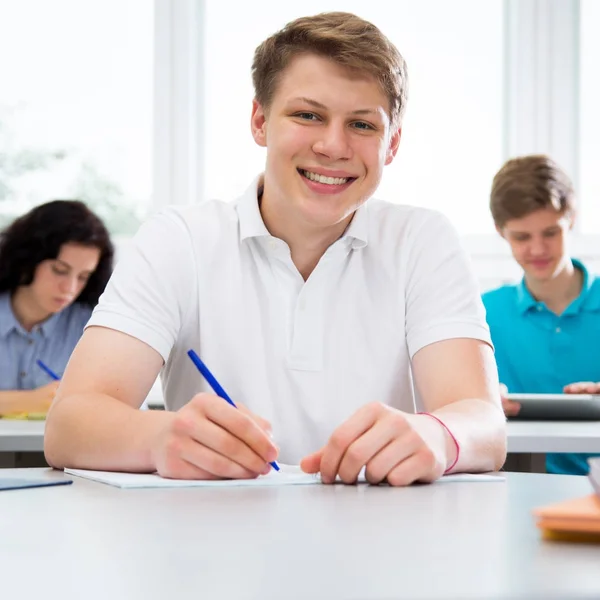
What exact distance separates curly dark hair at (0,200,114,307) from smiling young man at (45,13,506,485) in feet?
5.81

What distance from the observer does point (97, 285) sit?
3.39 m

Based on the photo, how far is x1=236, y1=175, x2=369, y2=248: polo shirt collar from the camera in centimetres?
155

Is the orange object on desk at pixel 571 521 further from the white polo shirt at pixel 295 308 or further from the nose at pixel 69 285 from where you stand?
the nose at pixel 69 285

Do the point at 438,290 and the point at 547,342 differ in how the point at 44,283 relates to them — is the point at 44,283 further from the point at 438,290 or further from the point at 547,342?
the point at 438,290

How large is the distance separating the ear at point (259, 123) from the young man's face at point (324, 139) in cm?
3

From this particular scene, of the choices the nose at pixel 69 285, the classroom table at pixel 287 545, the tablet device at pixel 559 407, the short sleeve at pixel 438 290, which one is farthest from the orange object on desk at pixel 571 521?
the nose at pixel 69 285

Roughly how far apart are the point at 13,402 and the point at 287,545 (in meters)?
2.15

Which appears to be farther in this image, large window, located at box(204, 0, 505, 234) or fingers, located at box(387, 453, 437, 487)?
large window, located at box(204, 0, 505, 234)

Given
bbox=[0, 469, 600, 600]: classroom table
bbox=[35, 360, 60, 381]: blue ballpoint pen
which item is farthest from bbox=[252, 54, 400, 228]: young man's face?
bbox=[35, 360, 60, 381]: blue ballpoint pen

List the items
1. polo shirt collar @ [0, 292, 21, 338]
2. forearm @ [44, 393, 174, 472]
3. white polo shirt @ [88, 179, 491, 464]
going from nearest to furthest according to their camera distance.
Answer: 1. forearm @ [44, 393, 174, 472]
2. white polo shirt @ [88, 179, 491, 464]
3. polo shirt collar @ [0, 292, 21, 338]

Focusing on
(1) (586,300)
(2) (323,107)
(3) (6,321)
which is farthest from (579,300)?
(3) (6,321)

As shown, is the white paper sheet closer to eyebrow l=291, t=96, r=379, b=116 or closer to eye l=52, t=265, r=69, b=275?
eyebrow l=291, t=96, r=379, b=116

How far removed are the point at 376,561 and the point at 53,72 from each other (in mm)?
4036

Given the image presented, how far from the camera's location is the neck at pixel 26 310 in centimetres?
329
